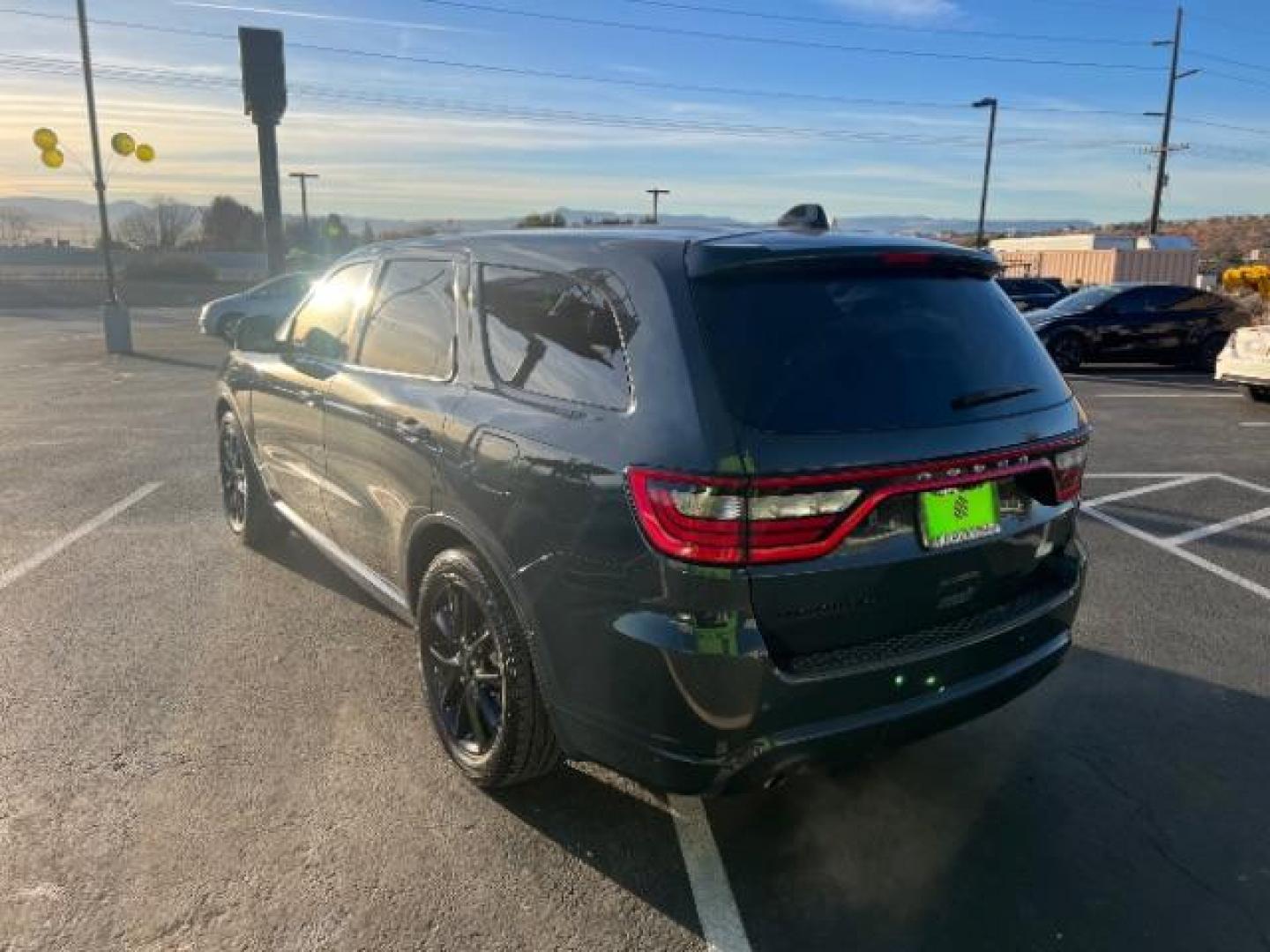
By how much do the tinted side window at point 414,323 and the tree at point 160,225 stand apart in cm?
8069

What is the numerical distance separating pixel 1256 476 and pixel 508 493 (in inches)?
297

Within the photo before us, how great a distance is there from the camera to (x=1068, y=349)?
626 inches

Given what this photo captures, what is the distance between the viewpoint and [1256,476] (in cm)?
793

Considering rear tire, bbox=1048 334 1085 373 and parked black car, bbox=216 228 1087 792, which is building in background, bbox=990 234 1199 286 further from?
parked black car, bbox=216 228 1087 792

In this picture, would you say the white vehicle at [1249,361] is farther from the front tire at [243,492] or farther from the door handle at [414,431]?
the door handle at [414,431]

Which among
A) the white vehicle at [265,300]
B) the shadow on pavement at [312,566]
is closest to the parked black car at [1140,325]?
the white vehicle at [265,300]

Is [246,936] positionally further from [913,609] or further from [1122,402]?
[1122,402]

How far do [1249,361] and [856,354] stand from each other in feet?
39.1

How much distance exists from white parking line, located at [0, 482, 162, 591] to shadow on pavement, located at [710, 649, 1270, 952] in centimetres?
415

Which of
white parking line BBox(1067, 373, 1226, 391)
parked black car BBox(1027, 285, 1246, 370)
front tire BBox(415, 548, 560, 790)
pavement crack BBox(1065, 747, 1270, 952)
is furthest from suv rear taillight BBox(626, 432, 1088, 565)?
parked black car BBox(1027, 285, 1246, 370)

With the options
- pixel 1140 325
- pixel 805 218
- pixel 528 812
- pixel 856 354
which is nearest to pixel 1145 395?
pixel 1140 325

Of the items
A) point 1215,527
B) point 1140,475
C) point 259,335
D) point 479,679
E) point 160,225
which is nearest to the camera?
point 479,679

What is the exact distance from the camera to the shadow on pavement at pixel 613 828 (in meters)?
2.68

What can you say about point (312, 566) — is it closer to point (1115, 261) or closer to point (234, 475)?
point (234, 475)
